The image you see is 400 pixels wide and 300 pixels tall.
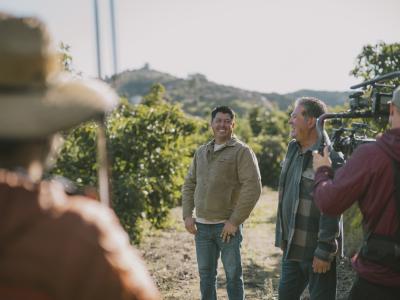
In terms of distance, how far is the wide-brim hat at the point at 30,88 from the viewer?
1238 mm

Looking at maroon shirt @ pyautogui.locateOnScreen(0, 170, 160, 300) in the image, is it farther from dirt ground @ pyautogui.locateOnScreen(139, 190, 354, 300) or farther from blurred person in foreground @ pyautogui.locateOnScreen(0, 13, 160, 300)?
dirt ground @ pyautogui.locateOnScreen(139, 190, 354, 300)

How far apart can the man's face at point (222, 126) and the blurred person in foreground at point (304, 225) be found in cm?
81

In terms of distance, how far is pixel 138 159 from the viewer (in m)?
7.98

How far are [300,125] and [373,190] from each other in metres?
1.30

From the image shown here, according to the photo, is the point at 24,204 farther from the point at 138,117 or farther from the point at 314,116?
the point at 138,117

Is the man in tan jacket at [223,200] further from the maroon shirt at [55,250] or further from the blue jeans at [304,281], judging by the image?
the maroon shirt at [55,250]

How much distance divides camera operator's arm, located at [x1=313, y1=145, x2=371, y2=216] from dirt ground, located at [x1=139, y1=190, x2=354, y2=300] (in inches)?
125

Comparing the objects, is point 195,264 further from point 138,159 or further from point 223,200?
point 223,200

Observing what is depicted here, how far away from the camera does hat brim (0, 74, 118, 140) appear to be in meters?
1.24

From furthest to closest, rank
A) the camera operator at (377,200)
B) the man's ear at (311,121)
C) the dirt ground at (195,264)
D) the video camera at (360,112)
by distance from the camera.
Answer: the dirt ground at (195,264) → the man's ear at (311,121) → the video camera at (360,112) → the camera operator at (377,200)

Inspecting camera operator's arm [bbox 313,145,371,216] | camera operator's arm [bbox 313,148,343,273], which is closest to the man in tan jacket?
camera operator's arm [bbox 313,148,343,273]

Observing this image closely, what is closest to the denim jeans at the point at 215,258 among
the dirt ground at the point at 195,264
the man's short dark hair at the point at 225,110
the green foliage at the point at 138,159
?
the man's short dark hair at the point at 225,110

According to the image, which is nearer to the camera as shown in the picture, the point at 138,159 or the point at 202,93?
the point at 138,159

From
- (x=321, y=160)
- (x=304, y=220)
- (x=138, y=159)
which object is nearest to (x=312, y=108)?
(x=304, y=220)
